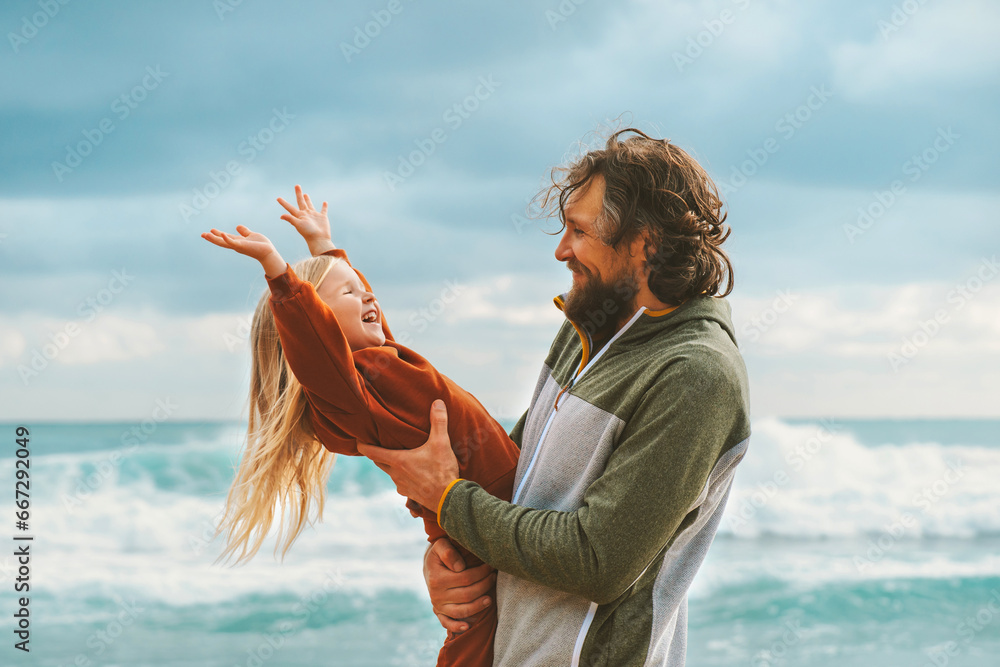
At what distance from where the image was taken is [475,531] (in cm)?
172

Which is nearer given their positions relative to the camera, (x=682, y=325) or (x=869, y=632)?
(x=682, y=325)

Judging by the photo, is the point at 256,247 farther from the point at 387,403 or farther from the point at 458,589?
the point at 458,589

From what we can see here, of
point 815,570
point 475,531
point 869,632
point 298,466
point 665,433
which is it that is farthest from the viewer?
point 815,570

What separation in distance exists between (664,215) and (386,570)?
27.3 ft

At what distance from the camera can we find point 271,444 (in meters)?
2.20

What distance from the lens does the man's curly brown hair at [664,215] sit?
185cm

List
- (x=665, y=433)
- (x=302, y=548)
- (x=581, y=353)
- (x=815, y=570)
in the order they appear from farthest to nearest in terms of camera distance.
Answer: (x=302, y=548), (x=815, y=570), (x=581, y=353), (x=665, y=433)

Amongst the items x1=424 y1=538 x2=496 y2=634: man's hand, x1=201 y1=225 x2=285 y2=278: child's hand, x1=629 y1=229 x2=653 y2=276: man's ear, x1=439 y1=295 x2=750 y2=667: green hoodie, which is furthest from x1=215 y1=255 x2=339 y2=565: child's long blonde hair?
x1=629 y1=229 x2=653 y2=276: man's ear

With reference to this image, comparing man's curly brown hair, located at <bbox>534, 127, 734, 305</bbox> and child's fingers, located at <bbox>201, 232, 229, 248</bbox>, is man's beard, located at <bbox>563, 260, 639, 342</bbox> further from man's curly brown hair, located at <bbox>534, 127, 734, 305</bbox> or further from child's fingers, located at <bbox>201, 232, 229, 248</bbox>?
child's fingers, located at <bbox>201, 232, 229, 248</bbox>

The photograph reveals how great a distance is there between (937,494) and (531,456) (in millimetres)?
13179

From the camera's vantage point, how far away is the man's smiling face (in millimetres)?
1909

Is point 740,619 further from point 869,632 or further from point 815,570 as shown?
point 815,570

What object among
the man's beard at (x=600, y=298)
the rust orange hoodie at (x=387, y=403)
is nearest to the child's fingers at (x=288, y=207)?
the rust orange hoodie at (x=387, y=403)

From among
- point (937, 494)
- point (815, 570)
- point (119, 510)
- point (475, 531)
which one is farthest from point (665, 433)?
point (937, 494)
